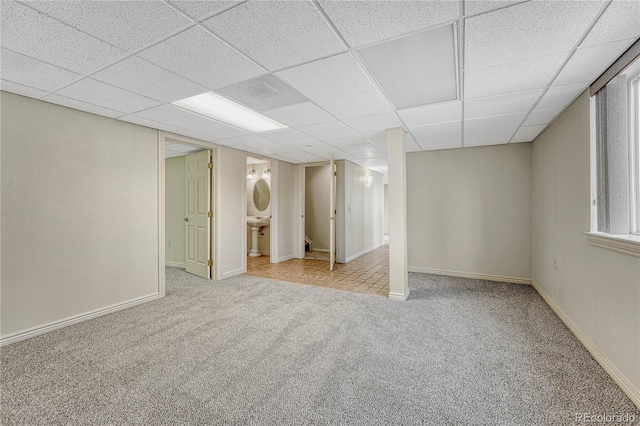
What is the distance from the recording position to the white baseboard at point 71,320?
96.0 inches

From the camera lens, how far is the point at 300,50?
1781mm

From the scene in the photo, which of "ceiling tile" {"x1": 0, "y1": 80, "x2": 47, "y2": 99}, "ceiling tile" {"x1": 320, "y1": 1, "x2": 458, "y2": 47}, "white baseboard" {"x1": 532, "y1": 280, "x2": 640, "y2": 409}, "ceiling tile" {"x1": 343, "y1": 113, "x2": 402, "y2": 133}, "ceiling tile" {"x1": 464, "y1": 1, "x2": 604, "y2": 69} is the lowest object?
"white baseboard" {"x1": 532, "y1": 280, "x2": 640, "y2": 409}

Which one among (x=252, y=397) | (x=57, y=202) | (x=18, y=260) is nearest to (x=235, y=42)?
(x=252, y=397)

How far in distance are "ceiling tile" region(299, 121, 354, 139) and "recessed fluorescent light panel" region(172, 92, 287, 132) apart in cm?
37

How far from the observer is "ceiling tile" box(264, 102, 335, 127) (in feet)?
9.08

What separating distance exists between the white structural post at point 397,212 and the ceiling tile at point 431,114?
285 mm

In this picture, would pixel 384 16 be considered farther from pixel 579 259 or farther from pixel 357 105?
pixel 579 259

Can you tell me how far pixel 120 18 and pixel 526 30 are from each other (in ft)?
7.57

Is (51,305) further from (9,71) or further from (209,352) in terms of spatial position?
(9,71)

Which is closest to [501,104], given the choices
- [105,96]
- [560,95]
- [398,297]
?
[560,95]

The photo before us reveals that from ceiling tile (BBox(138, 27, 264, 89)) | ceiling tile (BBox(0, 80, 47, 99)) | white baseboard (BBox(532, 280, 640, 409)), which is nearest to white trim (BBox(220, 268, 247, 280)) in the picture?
ceiling tile (BBox(0, 80, 47, 99))

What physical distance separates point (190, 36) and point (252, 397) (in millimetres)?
2294

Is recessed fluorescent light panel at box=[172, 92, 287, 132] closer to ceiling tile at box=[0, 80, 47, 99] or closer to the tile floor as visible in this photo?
ceiling tile at box=[0, 80, 47, 99]

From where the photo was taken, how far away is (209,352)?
2273 millimetres
